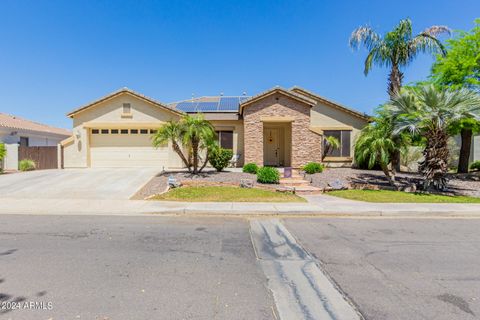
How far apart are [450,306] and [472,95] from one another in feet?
39.6

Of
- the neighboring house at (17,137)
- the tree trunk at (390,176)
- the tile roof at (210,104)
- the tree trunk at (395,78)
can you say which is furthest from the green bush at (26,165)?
the tree trunk at (395,78)

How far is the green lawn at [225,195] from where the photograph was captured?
996 centimetres

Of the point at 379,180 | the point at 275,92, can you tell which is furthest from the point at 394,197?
the point at 275,92

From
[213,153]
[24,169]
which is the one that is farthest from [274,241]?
[24,169]

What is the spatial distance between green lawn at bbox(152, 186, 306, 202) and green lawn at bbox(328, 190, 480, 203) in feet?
7.95

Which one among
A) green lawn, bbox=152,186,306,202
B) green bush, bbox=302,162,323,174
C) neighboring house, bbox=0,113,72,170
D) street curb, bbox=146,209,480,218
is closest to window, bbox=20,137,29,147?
neighboring house, bbox=0,113,72,170

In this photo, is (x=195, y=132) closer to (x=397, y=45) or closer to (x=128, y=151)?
(x=128, y=151)

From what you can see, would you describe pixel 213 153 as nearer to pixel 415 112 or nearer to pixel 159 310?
pixel 415 112

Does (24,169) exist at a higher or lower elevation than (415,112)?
lower

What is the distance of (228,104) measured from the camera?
21406mm

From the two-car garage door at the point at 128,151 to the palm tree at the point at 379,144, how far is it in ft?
41.2

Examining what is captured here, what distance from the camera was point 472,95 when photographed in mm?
11203

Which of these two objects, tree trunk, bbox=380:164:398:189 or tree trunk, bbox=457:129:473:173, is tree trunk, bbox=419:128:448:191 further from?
tree trunk, bbox=457:129:473:173

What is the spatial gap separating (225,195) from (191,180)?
9.26 feet
